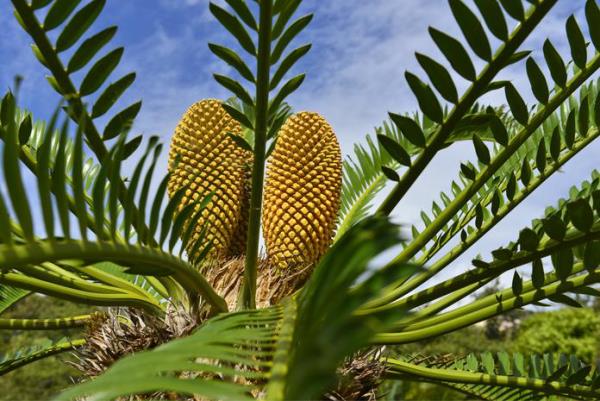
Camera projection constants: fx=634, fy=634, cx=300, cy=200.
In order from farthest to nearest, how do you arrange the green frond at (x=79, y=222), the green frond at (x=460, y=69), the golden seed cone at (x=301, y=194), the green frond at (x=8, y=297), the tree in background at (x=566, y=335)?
the tree in background at (x=566, y=335) → the green frond at (x=8, y=297) → the golden seed cone at (x=301, y=194) → the green frond at (x=460, y=69) → the green frond at (x=79, y=222)

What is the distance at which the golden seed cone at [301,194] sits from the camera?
1.48 metres

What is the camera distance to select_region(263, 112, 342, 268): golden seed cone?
1478 millimetres

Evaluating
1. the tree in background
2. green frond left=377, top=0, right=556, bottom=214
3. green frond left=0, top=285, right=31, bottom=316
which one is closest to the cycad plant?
green frond left=377, top=0, right=556, bottom=214

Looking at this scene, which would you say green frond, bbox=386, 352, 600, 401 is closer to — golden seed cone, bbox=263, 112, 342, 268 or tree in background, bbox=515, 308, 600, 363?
golden seed cone, bbox=263, 112, 342, 268

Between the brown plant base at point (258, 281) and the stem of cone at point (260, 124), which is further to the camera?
the brown plant base at point (258, 281)

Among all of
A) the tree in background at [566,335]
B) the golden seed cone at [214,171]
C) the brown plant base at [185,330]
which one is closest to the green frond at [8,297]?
the brown plant base at [185,330]

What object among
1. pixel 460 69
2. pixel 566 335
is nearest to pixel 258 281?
pixel 460 69

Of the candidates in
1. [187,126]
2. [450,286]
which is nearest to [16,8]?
[187,126]

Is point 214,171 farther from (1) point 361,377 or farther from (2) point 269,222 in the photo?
(1) point 361,377

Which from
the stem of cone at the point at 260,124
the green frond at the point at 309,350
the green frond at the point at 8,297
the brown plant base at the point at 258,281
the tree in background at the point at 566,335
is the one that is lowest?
the tree in background at the point at 566,335

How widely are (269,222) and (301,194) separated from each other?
10 cm

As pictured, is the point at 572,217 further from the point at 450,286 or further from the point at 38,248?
the point at 38,248

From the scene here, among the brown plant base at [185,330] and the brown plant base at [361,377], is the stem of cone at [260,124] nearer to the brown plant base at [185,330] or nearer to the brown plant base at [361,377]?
the brown plant base at [185,330]

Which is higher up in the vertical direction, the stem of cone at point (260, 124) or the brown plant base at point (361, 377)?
the stem of cone at point (260, 124)
